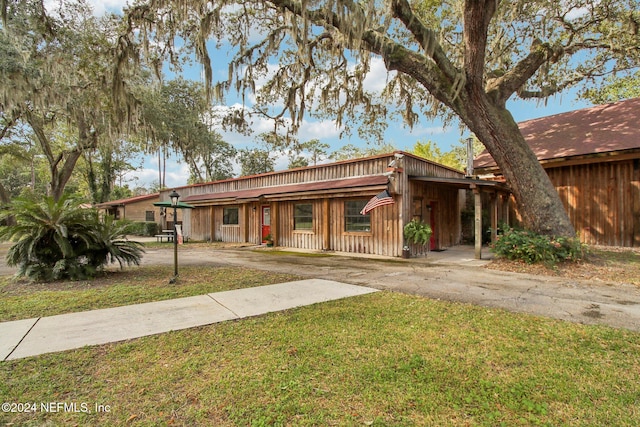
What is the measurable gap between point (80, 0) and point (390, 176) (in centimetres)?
1269

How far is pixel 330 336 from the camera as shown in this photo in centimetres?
365

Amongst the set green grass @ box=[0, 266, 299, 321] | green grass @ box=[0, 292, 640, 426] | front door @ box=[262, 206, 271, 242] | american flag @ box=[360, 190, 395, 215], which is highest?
american flag @ box=[360, 190, 395, 215]

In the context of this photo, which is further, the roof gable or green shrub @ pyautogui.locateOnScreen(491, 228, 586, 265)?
the roof gable

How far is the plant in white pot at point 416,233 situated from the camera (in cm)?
1024

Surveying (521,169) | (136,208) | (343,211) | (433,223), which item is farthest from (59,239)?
(136,208)

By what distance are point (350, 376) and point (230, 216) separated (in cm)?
1651

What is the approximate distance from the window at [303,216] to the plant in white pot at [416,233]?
179 inches

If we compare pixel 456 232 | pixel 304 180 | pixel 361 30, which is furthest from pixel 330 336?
pixel 456 232

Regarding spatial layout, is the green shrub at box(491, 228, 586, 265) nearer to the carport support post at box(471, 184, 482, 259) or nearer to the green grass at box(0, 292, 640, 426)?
the carport support post at box(471, 184, 482, 259)

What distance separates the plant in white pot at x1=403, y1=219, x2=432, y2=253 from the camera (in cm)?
1024

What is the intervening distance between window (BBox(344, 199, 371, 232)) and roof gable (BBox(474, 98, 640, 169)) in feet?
20.5

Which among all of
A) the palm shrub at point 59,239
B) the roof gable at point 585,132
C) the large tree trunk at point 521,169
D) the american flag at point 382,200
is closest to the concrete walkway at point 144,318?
the palm shrub at point 59,239

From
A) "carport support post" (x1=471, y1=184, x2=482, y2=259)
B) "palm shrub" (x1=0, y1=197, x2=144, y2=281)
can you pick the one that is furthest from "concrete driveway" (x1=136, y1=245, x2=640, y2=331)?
"palm shrub" (x1=0, y1=197, x2=144, y2=281)

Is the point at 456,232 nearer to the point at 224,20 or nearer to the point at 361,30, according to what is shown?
the point at 361,30
